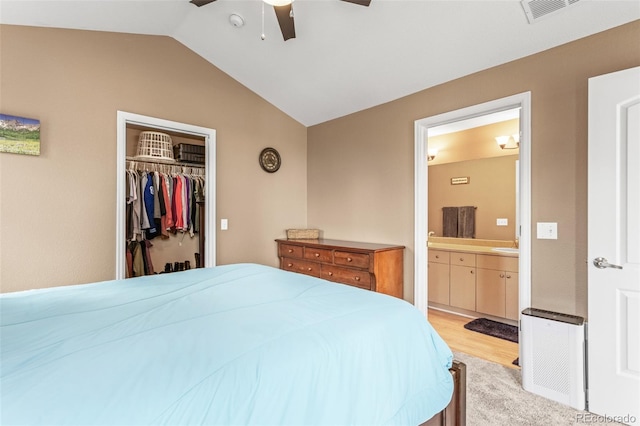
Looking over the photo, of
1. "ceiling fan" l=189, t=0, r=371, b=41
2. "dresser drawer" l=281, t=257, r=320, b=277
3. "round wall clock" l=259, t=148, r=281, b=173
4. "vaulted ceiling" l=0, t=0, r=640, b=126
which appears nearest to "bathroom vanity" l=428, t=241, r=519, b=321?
"dresser drawer" l=281, t=257, r=320, b=277

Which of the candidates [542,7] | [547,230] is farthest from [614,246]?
[542,7]

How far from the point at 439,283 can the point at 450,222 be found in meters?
0.94

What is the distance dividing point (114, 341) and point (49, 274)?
203 cm

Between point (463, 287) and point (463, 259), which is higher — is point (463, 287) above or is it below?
below

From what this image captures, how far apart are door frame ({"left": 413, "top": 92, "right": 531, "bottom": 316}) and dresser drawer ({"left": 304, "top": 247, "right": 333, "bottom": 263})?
2.82 feet

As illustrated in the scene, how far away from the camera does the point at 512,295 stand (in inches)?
133

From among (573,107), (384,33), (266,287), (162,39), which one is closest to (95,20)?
(162,39)

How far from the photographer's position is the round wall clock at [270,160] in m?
3.75

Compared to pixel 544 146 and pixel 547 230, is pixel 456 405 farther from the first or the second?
pixel 544 146

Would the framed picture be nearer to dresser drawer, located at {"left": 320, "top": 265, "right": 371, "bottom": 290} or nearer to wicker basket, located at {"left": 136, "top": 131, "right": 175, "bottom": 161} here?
wicker basket, located at {"left": 136, "top": 131, "right": 175, "bottom": 161}

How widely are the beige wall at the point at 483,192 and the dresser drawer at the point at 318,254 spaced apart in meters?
2.08

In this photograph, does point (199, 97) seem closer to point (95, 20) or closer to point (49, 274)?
point (95, 20)

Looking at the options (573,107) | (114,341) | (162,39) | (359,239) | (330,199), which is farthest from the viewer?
(330,199)

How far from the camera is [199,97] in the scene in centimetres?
325
